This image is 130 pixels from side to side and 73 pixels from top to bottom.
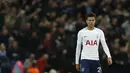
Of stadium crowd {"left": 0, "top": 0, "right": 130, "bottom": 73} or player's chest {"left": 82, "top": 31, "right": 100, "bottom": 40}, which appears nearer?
player's chest {"left": 82, "top": 31, "right": 100, "bottom": 40}

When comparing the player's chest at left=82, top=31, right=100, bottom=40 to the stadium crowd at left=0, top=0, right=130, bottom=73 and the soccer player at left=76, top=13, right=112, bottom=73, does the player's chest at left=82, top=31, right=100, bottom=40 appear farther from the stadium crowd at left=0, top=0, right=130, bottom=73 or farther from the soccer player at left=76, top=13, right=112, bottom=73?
the stadium crowd at left=0, top=0, right=130, bottom=73

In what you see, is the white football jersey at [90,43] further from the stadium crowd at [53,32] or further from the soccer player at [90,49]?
the stadium crowd at [53,32]

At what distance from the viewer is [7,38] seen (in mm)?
21891

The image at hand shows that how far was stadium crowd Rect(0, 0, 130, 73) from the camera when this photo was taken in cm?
1962

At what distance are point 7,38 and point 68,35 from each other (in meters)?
2.64

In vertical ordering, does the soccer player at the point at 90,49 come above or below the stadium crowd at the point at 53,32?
below

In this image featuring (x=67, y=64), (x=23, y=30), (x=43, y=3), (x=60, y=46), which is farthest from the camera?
(x=43, y=3)

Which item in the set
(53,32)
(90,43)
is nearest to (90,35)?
(90,43)

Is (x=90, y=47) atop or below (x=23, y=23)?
below

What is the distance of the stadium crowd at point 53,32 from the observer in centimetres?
1962

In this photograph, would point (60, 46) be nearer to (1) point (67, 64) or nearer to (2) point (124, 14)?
(1) point (67, 64)

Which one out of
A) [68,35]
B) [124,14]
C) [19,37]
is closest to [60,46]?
[68,35]

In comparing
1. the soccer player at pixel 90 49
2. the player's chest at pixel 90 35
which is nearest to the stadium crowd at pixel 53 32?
the soccer player at pixel 90 49

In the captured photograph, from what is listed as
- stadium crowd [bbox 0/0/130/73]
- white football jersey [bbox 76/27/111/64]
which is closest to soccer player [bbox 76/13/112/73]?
white football jersey [bbox 76/27/111/64]
